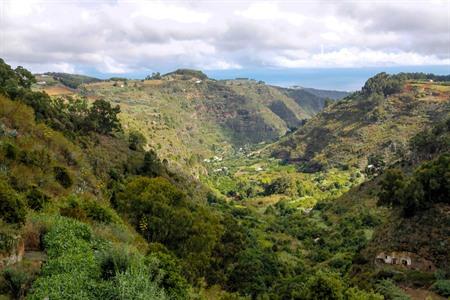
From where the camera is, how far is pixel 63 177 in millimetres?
27125

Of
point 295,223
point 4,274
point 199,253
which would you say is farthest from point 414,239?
point 295,223

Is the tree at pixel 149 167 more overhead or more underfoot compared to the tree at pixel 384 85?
more underfoot

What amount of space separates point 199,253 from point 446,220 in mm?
20063

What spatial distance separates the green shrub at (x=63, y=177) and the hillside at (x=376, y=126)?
397 feet

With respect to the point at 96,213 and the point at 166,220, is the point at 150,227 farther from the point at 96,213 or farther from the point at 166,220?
the point at 96,213

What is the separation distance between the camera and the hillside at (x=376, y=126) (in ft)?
481

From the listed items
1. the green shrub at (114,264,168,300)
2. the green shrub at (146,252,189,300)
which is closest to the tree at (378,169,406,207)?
the green shrub at (146,252,189,300)

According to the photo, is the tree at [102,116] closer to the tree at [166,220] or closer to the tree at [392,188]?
the tree at [166,220]

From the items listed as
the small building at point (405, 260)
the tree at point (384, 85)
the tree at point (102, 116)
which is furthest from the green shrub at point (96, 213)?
the tree at point (384, 85)

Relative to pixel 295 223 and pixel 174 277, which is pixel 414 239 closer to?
pixel 174 277

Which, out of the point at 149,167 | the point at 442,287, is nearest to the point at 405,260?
the point at 442,287

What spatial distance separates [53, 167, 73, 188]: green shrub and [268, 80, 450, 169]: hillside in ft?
397

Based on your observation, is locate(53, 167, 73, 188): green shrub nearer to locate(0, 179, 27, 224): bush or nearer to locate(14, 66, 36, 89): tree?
locate(0, 179, 27, 224): bush

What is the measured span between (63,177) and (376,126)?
149 m
